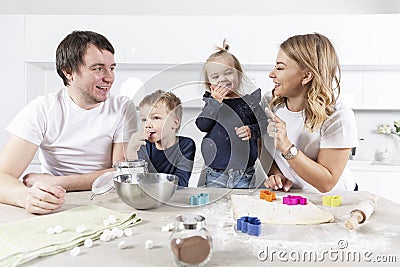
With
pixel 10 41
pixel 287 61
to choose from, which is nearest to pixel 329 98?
pixel 287 61

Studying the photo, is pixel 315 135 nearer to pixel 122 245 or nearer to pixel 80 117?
pixel 80 117

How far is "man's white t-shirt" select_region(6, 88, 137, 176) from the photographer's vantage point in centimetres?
177

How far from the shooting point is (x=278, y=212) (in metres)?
1.29

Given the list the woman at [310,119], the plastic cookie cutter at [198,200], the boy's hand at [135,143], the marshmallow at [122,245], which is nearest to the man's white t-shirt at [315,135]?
the woman at [310,119]

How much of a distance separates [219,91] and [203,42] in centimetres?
203

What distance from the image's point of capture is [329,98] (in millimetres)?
1774

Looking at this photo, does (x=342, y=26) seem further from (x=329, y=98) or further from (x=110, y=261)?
(x=110, y=261)

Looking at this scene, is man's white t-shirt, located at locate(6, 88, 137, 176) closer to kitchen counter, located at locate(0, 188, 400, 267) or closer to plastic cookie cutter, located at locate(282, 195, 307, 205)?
kitchen counter, located at locate(0, 188, 400, 267)

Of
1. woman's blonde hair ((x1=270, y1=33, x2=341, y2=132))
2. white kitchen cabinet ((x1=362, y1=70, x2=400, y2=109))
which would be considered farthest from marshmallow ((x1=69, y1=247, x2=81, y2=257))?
white kitchen cabinet ((x1=362, y1=70, x2=400, y2=109))

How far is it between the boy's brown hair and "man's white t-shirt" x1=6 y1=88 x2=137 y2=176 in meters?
0.42

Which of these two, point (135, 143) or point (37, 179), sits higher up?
point (135, 143)

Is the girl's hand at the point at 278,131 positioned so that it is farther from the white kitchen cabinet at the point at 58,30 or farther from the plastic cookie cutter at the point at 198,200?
the white kitchen cabinet at the point at 58,30

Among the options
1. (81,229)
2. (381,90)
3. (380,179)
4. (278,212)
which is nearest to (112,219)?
(81,229)

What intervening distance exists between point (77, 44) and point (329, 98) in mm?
921
